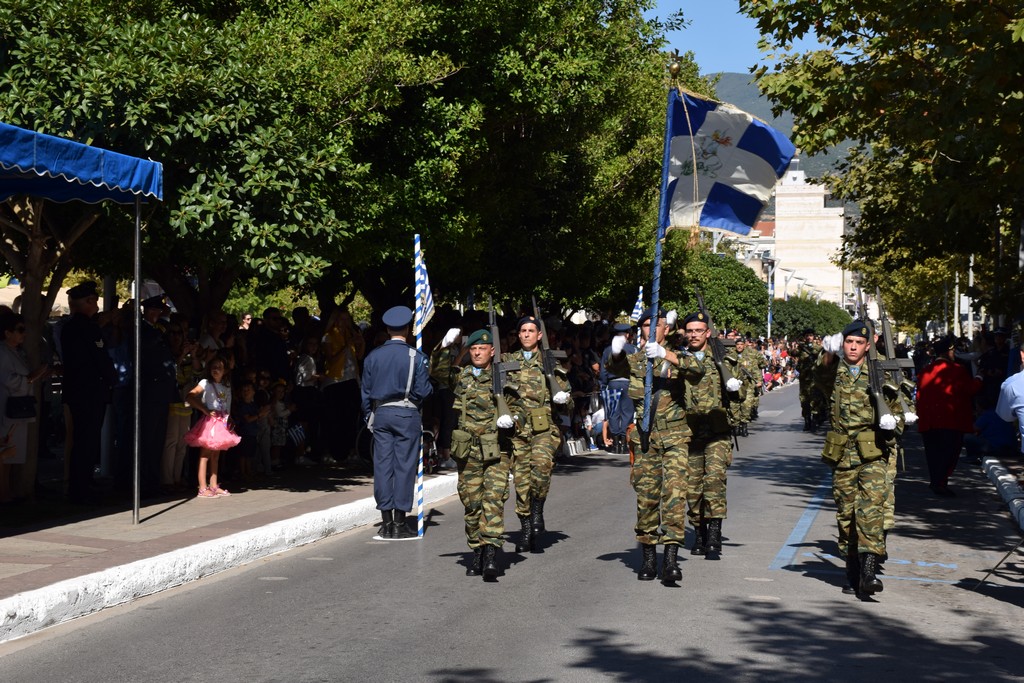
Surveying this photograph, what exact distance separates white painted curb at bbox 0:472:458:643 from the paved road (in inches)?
4.9

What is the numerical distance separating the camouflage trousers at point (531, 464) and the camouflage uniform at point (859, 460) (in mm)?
2557

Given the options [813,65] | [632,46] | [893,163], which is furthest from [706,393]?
[893,163]

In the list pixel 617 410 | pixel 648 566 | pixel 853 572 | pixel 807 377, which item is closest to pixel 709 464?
pixel 648 566

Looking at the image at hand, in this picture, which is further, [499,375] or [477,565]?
[499,375]

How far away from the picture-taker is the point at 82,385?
488 inches

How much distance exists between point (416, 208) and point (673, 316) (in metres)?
6.63

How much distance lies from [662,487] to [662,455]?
23cm

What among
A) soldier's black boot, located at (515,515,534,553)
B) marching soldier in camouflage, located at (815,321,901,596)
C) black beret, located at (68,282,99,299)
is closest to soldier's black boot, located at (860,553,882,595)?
marching soldier in camouflage, located at (815,321,901,596)

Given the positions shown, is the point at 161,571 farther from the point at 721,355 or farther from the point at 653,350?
the point at 721,355

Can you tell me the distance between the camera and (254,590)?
9141 mm

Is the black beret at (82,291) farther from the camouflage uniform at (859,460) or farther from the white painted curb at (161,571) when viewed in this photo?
the camouflage uniform at (859,460)

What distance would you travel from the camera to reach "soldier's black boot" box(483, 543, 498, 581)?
9.40 meters

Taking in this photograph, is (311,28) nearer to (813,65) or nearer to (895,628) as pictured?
(813,65)

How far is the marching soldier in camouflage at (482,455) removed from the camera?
9531mm
